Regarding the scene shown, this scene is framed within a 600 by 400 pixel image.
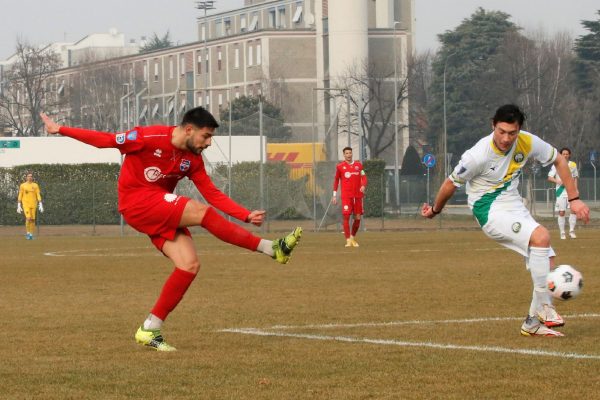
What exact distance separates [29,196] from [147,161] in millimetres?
31033

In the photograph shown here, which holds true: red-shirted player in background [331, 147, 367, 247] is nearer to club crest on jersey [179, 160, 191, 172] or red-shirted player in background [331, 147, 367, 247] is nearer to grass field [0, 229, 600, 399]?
grass field [0, 229, 600, 399]

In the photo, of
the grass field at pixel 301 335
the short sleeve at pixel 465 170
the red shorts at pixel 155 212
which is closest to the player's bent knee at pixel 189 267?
the red shorts at pixel 155 212

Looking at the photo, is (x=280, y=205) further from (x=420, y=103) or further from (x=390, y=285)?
(x=420, y=103)

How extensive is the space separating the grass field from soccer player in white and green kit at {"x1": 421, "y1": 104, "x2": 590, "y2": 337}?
0.96 feet

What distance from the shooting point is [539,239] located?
11.1 m

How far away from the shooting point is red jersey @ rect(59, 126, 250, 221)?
10.6 metres

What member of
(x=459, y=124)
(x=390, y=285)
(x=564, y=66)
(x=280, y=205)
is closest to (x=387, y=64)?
(x=459, y=124)

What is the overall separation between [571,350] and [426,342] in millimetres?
1180

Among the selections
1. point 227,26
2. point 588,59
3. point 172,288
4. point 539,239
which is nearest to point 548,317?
point 539,239

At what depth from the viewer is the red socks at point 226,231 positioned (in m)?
10.6

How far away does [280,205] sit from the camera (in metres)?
43.2

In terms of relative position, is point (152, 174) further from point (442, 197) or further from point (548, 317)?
point (548, 317)

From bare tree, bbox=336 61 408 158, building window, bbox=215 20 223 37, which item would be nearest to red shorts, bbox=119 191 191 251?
bare tree, bbox=336 61 408 158

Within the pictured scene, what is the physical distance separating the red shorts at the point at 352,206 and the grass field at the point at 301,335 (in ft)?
28.9
